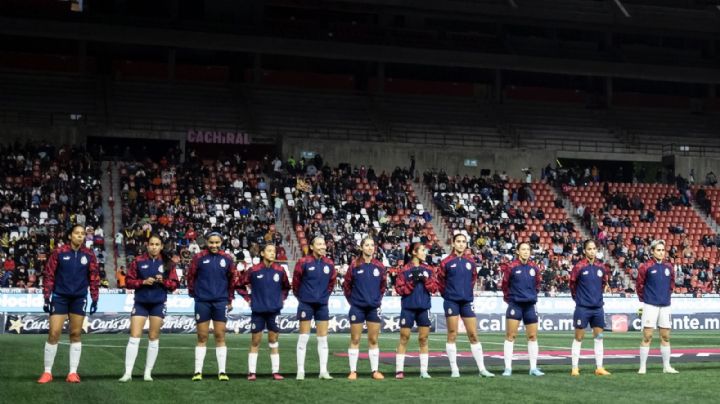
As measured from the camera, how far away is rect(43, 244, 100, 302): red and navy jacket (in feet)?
57.0

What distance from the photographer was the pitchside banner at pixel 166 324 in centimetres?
3341

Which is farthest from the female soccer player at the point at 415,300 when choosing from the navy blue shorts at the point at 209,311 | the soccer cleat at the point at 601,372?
the soccer cleat at the point at 601,372

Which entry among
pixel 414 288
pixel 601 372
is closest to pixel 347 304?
pixel 601 372

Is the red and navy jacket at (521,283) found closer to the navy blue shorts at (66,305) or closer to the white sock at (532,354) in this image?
the white sock at (532,354)

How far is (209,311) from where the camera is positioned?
58.5ft

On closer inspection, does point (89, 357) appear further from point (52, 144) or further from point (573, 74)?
point (573, 74)

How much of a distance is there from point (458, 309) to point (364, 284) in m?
1.68

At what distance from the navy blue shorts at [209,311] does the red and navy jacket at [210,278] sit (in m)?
0.07

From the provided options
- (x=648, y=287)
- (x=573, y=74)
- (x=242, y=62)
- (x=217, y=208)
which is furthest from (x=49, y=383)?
(x=573, y=74)

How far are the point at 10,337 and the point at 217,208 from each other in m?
15.3

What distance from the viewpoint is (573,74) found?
60.0 meters

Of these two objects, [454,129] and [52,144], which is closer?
[52,144]

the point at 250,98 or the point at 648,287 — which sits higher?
the point at 250,98

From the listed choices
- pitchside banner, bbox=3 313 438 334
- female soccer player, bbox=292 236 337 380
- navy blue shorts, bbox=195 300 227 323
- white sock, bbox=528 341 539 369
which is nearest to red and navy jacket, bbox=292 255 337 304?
female soccer player, bbox=292 236 337 380
